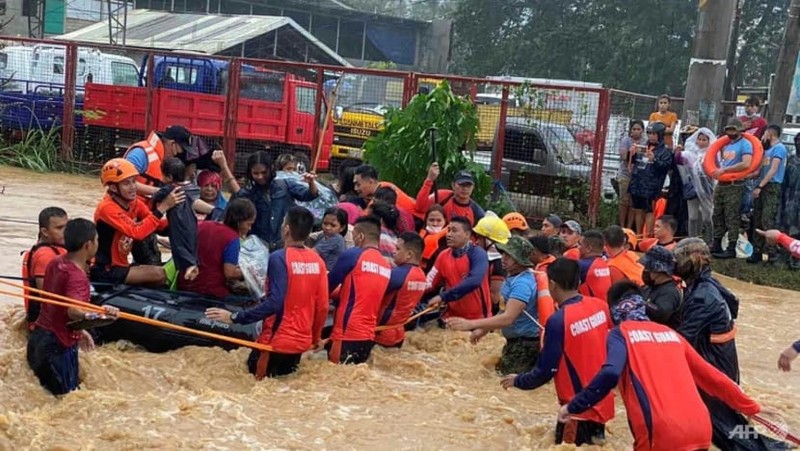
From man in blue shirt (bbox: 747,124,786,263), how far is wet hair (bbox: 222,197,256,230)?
8.52m

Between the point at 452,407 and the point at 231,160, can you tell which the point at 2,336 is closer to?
the point at 452,407

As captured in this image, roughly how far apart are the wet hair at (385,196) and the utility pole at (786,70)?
936 centimetres

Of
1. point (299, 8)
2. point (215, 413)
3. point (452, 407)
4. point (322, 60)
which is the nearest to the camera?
point (215, 413)

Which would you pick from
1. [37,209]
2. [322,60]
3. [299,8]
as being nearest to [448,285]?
[37,209]

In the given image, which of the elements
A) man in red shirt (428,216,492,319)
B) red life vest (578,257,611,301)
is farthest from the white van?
red life vest (578,257,611,301)

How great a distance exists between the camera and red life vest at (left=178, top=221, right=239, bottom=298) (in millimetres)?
8672

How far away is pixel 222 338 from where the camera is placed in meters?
7.71

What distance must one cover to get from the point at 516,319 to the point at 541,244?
37.9 inches

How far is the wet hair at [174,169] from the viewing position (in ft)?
30.6

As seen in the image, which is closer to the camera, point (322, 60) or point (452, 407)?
point (452, 407)

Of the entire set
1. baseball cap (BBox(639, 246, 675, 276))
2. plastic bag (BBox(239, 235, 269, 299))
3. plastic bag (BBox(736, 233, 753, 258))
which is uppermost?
baseball cap (BBox(639, 246, 675, 276))

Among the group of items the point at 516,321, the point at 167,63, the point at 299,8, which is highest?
the point at 299,8

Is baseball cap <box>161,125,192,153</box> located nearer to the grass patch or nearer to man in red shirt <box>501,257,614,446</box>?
man in red shirt <box>501,257,614,446</box>

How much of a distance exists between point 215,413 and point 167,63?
13709 millimetres
